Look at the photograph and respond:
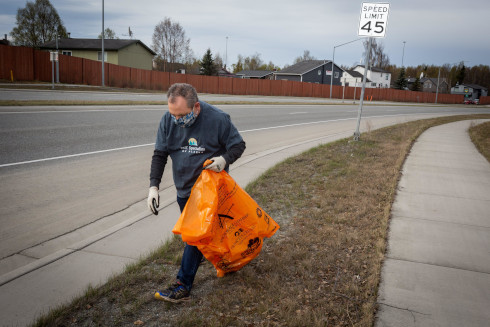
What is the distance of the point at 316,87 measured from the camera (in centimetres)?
5134

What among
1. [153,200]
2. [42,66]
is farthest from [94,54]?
[153,200]

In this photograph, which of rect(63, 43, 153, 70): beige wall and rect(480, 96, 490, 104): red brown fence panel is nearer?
rect(63, 43, 153, 70): beige wall

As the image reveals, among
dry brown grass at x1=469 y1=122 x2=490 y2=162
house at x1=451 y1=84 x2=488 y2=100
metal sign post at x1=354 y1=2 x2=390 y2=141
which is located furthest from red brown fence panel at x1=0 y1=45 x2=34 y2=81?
house at x1=451 y1=84 x2=488 y2=100

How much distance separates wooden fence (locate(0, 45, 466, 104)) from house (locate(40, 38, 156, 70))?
13.9m

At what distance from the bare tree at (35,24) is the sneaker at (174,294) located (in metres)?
80.0

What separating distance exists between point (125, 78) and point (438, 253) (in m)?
36.0

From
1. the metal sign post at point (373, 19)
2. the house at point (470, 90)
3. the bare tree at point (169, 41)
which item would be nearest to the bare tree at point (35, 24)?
the bare tree at point (169, 41)

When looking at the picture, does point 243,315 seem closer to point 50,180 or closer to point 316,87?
point 50,180

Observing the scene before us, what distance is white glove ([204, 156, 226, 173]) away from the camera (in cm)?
284

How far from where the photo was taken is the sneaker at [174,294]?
294cm

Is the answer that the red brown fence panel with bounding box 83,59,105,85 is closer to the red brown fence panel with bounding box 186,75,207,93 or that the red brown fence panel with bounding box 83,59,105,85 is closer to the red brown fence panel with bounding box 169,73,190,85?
the red brown fence panel with bounding box 169,73,190,85

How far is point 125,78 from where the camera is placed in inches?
1415

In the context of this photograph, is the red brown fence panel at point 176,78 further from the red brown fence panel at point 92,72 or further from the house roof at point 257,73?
the house roof at point 257,73

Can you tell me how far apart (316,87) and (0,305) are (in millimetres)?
51146
